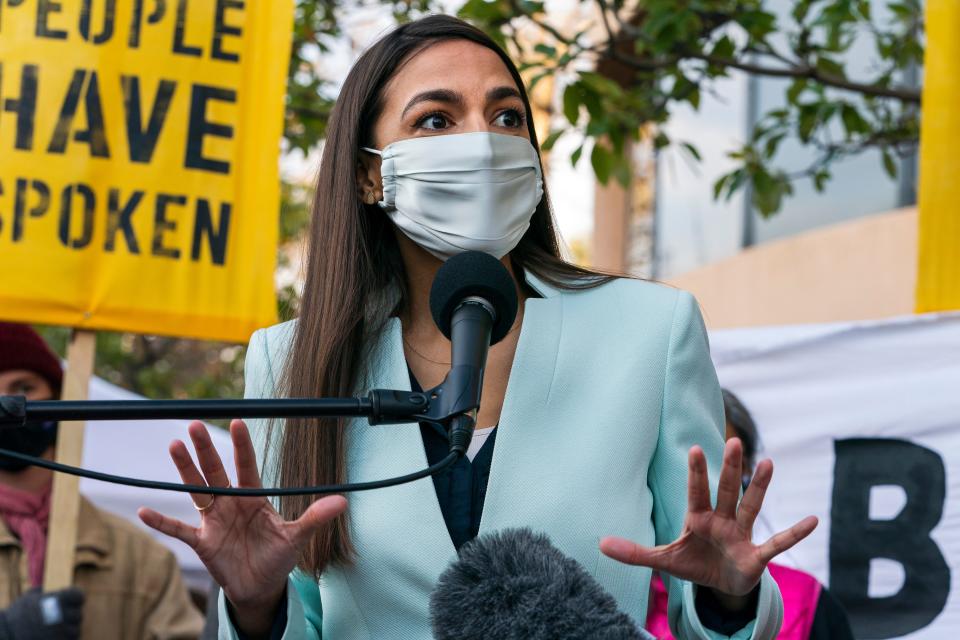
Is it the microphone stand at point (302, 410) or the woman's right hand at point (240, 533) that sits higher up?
the microphone stand at point (302, 410)

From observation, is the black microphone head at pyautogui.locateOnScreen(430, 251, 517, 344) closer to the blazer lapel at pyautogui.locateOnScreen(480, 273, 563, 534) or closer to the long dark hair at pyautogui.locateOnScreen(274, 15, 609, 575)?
the blazer lapel at pyautogui.locateOnScreen(480, 273, 563, 534)

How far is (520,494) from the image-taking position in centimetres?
208

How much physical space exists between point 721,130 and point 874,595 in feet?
23.6

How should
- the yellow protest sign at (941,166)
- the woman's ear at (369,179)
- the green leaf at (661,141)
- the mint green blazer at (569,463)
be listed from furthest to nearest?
the green leaf at (661,141), the yellow protest sign at (941,166), the woman's ear at (369,179), the mint green blazer at (569,463)

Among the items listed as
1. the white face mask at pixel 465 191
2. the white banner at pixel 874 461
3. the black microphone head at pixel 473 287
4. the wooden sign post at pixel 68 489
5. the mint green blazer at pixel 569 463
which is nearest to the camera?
the black microphone head at pixel 473 287

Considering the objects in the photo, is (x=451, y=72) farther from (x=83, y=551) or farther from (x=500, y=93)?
(x=83, y=551)

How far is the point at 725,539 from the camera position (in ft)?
5.92

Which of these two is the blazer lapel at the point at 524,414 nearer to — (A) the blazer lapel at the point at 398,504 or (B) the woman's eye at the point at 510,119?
(A) the blazer lapel at the point at 398,504

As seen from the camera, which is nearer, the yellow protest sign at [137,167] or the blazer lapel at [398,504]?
the blazer lapel at [398,504]

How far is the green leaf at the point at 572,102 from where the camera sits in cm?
492

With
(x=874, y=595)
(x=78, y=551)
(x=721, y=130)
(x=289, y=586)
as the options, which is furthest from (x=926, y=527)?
(x=721, y=130)

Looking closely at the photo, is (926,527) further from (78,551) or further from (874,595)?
(78,551)

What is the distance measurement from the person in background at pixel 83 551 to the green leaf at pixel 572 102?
6.99 ft

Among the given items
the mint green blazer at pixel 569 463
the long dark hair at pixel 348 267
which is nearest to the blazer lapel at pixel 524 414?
the mint green blazer at pixel 569 463
